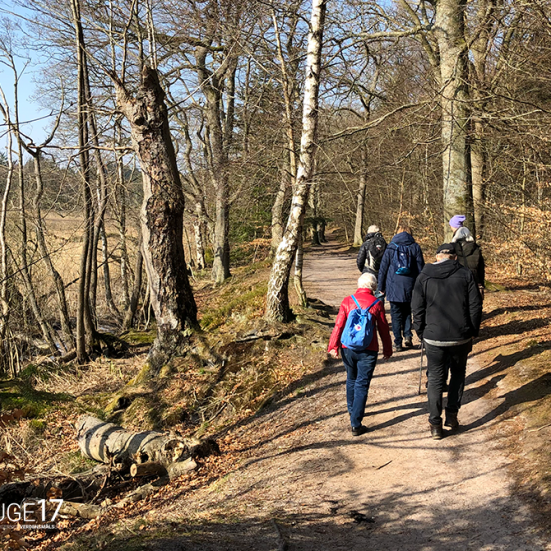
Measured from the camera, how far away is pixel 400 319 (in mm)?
8688

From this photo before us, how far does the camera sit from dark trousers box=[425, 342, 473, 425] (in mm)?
5719

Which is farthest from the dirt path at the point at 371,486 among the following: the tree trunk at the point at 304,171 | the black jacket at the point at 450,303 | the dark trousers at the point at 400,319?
the tree trunk at the point at 304,171

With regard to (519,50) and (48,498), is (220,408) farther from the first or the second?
(519,50)

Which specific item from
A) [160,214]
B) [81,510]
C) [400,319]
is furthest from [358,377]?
[160,214]

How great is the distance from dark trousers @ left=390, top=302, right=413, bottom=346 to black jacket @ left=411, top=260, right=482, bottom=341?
108 inches

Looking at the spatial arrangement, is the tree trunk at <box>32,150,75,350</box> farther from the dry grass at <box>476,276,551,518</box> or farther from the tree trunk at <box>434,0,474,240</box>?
the dry grass at <box>476,276,551,518</box>

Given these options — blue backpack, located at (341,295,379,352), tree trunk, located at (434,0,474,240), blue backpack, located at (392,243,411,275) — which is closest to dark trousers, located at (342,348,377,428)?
blue backpack, located at (341,295,379,352)

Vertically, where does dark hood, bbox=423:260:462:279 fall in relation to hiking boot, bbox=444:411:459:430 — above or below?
above

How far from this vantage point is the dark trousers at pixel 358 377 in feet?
19.5

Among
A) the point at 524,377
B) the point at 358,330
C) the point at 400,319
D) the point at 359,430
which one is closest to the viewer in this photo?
the point at 358,330

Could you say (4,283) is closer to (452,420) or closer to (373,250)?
(373,250)

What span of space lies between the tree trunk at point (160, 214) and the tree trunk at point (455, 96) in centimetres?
555

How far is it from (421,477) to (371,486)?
492mm

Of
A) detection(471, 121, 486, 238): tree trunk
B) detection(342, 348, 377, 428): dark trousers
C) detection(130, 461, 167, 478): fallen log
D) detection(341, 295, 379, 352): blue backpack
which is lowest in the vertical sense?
detection(130, 461, 167, 478): fallen log
